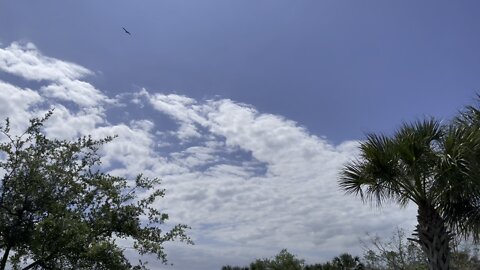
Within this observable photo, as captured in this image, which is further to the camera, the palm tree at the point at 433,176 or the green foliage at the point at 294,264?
the green foliage at the point at 294,264

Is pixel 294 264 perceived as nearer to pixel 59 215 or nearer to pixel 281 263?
pixel 281 263

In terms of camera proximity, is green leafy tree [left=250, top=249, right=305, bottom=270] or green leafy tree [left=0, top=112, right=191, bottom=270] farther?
green leafy tree [left=250, top=249, right=305, bottom=270]

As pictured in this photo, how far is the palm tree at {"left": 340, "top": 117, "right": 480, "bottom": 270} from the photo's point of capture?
36.8 ft

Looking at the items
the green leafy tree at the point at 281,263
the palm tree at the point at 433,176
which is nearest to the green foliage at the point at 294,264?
the green leafy tree at the point at 281,263

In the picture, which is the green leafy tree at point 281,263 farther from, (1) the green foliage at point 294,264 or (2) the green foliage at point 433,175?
(2) the green foliage at point 433,175

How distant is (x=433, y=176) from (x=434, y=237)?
153cm

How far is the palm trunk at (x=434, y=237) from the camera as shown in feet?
38.2

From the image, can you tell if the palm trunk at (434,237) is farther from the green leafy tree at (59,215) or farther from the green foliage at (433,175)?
the green leafy tree at (59,215)

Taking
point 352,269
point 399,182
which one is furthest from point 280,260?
point 399,182

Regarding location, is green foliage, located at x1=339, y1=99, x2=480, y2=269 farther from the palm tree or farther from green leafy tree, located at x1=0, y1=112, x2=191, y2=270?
green leafy tree, located at x1=0, y1=112, x2=191, y2=270

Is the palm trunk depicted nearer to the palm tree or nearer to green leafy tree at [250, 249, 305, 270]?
the palm tree

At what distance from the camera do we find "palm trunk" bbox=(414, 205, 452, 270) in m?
11.7

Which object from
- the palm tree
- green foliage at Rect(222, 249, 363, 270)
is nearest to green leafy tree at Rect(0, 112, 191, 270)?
the palm tree

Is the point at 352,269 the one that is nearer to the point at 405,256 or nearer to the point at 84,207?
the point at 405,256
